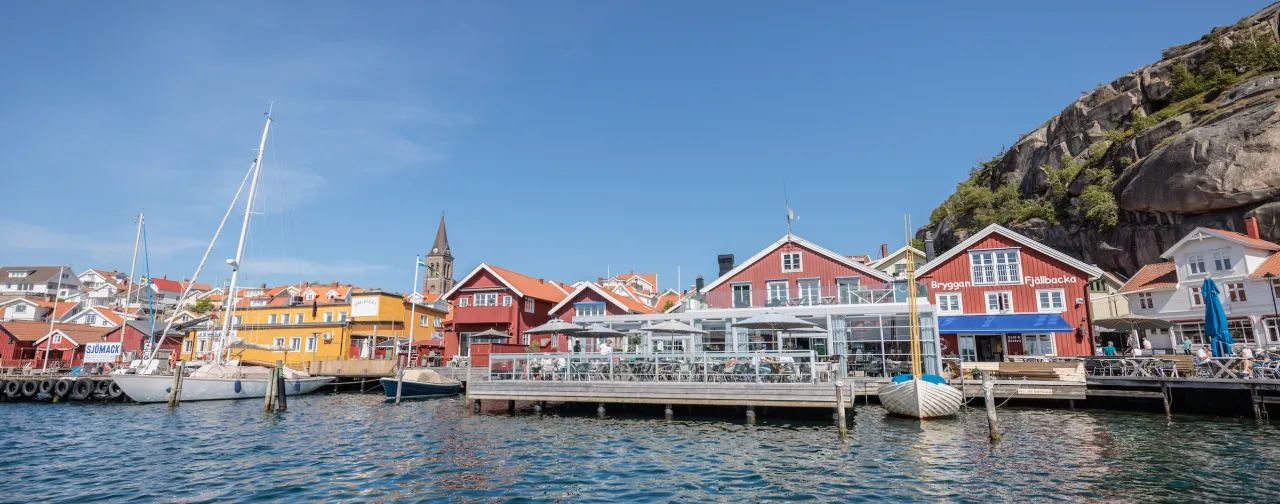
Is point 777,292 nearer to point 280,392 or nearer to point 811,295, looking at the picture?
point 811,295

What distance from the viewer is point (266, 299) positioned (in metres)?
71.8

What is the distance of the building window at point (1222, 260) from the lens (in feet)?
111

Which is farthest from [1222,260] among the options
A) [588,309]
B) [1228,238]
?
[588,309]

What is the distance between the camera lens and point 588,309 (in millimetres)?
45156

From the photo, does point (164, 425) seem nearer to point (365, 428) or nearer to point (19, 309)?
point (365, 428)

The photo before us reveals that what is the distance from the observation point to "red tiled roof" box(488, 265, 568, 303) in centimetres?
4816

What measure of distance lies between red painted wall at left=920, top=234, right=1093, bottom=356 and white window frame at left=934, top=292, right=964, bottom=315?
0.12 m

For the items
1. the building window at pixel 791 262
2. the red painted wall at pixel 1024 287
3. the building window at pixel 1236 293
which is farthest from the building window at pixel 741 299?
the building window at pixel 1236 293

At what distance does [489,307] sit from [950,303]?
101ft

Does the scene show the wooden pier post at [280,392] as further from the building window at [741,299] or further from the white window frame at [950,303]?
the white window frame at [950,303]

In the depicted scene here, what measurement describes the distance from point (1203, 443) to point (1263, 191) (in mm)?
28017

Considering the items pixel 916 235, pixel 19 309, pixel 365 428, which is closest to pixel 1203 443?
pixel 365 428

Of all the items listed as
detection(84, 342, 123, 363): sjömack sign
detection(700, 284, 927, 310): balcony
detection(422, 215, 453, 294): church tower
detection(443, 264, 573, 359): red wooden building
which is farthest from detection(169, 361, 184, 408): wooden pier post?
detection(422, 215, 453, 294): church tower

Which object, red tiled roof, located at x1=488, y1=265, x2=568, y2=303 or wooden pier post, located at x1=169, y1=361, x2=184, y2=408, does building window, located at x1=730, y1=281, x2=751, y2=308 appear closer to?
red tiled roof, located at x1=488, y1=265, x2=568, y2=303
